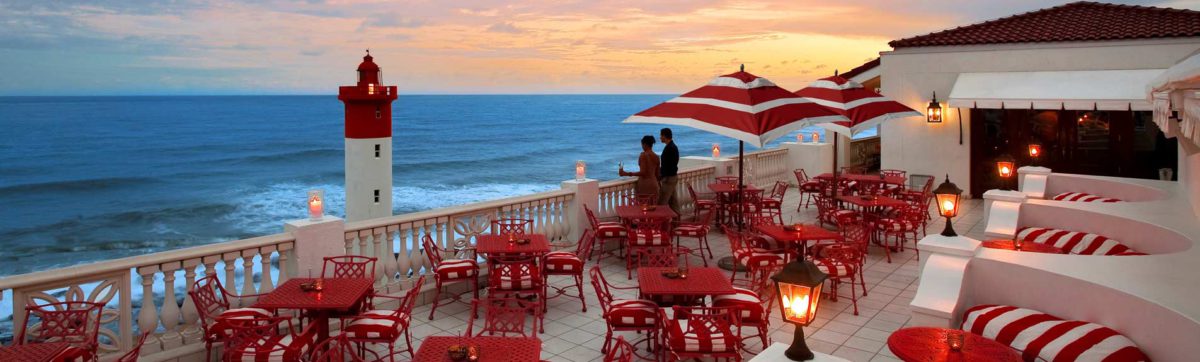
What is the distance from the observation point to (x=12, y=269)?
104 ft

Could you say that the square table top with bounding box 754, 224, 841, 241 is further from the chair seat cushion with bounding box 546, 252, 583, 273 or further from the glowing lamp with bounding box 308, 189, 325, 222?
the glowing lamp with bounding box 308, 189, 325, 222

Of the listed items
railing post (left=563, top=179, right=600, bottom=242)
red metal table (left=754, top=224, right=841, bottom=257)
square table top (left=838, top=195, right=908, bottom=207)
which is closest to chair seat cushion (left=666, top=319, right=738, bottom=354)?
red metal table (left=754, top=224, right=841, bottom=257)

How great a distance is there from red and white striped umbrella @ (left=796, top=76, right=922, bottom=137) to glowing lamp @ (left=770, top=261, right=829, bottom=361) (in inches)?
319

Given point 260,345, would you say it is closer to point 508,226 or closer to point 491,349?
point 491,349

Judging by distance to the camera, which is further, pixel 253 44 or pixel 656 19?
pixel 253 44

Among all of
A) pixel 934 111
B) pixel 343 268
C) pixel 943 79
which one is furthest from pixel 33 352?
pixel 943 79

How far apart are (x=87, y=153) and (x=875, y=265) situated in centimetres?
7028

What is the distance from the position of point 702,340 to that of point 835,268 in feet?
9.93

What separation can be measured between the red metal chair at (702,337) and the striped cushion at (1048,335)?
1.76 m

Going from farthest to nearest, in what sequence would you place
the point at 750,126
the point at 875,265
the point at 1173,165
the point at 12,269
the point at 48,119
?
the point at 48,119, the point at 12,269, the point at 1173,165, the point at 875,265, the point at 750,126

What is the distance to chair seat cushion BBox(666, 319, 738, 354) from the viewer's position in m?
5.74

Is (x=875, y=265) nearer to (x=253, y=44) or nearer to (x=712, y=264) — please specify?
(x=712, y=264)

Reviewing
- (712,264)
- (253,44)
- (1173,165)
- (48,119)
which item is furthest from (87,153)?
(1173,165)

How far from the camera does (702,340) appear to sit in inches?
227
